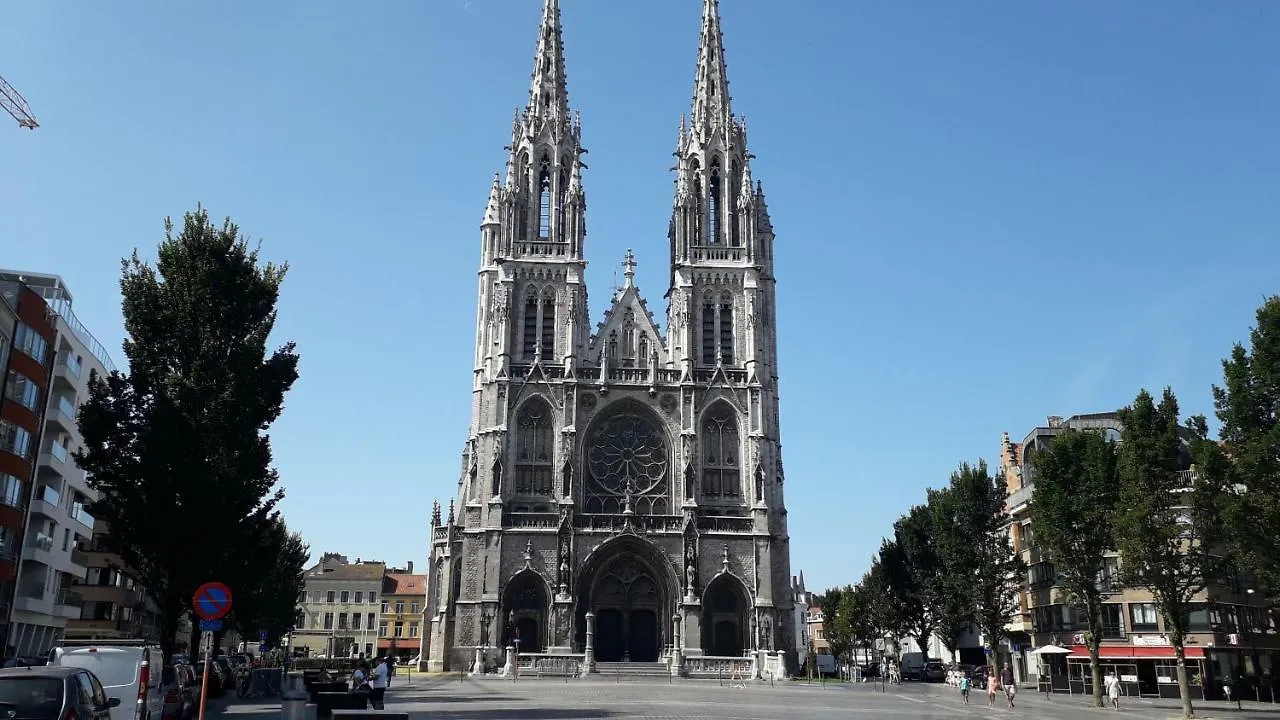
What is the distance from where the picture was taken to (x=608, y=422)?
201 ft

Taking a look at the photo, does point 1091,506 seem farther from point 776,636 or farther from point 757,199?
point 757,199

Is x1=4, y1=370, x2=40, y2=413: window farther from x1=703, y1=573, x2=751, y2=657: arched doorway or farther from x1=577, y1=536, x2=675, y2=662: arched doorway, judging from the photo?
x1=703, y1=573, x2=751, y2=657: arched doorway

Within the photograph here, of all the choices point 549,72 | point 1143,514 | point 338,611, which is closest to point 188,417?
point 1143,514

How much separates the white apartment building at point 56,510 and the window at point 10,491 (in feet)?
8.35

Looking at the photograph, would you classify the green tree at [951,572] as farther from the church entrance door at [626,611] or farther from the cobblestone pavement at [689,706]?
the church entrance door at [626,611]

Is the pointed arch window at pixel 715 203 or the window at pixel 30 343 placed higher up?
the pointed arch window at pixel 715 203

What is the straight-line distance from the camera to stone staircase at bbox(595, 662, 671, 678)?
52.5 metres

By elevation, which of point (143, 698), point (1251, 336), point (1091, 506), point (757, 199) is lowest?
point (143, 698)

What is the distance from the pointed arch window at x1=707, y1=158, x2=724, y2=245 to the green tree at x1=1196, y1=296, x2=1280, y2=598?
38981 millimetres

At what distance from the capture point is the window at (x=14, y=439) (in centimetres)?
3809

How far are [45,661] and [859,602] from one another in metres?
57.7

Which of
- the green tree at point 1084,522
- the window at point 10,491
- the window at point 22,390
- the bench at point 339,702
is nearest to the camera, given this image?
the bench at point 339,702

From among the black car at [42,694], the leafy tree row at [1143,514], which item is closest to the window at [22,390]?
the black car at [42,694]

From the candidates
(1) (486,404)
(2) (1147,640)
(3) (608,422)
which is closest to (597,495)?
(3) (608,422)
